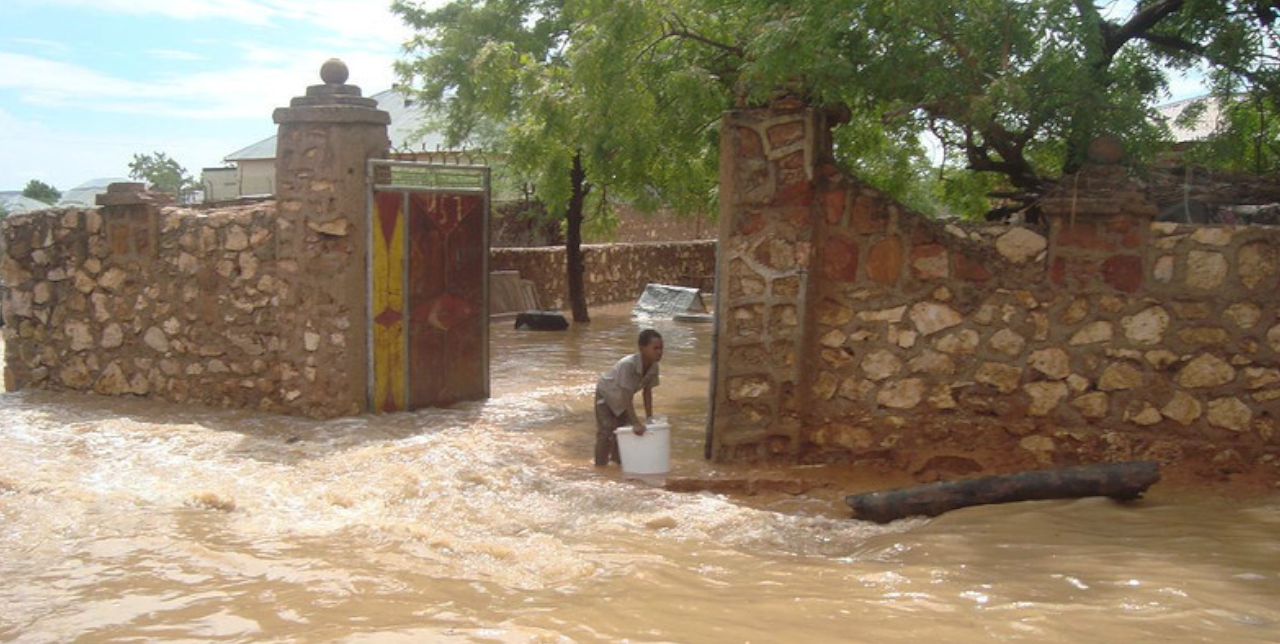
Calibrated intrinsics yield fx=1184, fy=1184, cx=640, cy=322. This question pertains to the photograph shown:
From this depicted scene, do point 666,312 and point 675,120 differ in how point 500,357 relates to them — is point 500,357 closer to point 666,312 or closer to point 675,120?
point 675,120

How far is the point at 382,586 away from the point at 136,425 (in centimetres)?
526

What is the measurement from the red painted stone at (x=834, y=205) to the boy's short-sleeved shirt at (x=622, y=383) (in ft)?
5.58

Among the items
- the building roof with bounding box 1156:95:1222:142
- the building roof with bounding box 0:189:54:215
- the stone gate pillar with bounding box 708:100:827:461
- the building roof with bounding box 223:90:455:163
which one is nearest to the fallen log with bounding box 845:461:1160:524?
the stone gate pillar with bounding box 708:100:827:461

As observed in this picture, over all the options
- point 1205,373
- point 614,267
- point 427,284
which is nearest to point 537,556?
point 1205,373

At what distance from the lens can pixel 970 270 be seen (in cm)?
752

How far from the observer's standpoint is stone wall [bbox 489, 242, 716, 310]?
23016 mm

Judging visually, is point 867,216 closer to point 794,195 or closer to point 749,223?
point 794,195

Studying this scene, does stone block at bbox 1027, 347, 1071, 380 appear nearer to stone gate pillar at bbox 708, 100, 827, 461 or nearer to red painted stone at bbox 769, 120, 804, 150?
stone gate pillar at bbox 708, 100, 827, 461

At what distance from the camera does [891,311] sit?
7.73 meters

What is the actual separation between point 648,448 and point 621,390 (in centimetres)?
54

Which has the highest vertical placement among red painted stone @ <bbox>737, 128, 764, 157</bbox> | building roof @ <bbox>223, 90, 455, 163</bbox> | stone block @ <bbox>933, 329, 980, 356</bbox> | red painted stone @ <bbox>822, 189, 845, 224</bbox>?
building roof @ <bbox>223, 90, 455, 163</bbox>

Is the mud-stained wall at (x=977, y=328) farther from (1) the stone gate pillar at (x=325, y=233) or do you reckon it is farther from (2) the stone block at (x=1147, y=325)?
(1) the stone gate pillar at (x=325, y=233)

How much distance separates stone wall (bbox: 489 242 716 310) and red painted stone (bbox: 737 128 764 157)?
11.1 m

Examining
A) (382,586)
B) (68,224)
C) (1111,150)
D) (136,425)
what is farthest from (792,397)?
(68,224)
